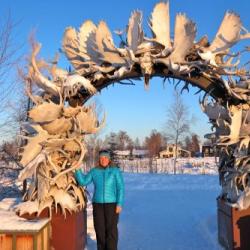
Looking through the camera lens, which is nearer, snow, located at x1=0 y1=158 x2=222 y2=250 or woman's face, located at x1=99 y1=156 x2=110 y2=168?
woman's face, located at x1=99 y1=156 x2=110 y2=168

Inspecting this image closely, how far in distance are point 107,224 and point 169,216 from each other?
5.15 metres

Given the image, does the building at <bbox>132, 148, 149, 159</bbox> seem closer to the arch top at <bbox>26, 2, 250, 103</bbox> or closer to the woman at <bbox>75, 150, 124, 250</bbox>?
the arch top at <bbox>26, 2, 250, 103</bbox>

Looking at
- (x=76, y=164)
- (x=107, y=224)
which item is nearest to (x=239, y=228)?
(x=107, y=224)

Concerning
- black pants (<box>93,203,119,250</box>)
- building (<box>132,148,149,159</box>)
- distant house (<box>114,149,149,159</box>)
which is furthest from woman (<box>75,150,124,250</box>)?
building (<box>132,148,149,159</box>)

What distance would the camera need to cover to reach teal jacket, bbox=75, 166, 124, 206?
5367 mm

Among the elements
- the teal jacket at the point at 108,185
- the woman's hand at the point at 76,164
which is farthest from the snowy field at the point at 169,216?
the woman's hand at the point at 76,164

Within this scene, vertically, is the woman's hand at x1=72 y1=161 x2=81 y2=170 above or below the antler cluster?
below

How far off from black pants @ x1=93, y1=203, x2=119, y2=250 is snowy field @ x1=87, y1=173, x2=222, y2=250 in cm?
149

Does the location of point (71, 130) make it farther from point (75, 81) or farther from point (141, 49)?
point (141, 49)

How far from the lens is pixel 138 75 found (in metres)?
6.07

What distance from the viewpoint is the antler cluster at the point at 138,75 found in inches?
216

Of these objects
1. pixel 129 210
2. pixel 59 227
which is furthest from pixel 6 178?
pixel 59 227

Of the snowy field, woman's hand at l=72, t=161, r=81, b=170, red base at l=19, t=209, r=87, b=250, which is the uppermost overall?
woman's hand at l=72, t=161, r=81, b=170

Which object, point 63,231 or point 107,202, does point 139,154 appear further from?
point 107,202
